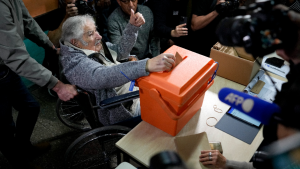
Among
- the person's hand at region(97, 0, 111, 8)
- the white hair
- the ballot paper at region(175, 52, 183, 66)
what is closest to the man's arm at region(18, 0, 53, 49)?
the white hair

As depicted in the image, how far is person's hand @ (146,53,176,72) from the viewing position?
1.23 meters

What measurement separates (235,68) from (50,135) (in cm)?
195

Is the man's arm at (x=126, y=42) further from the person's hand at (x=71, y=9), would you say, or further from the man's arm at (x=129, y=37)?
the person's hand at (x=71, y=9)

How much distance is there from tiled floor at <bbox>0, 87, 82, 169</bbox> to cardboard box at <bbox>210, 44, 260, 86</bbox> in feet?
5.25

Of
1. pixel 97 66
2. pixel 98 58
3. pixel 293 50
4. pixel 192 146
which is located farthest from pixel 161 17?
pixel 293 50

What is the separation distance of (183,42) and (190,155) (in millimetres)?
1588

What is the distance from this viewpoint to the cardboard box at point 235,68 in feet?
5.48

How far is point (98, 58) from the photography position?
167 cm

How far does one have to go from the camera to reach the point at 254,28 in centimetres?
66

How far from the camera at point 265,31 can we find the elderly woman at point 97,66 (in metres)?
0.56

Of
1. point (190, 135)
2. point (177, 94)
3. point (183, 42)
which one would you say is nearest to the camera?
point (177, 94)

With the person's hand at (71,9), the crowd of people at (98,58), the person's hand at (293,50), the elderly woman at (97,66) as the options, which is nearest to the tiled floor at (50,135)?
the crowd of people at (98,58)

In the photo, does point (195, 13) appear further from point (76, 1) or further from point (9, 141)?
point (9, 141)

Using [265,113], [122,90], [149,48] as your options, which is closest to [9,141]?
[122,90]
